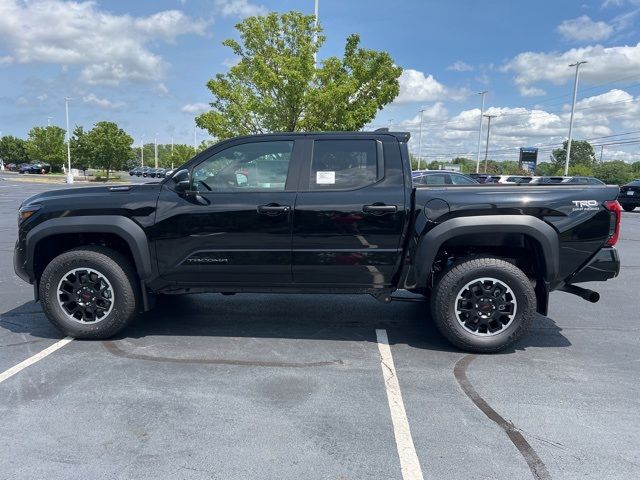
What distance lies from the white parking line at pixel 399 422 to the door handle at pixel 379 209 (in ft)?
4.17

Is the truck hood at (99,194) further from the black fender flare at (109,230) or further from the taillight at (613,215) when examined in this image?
the taillight at (613,215)

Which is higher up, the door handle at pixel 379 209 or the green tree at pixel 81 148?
the green tree at pixel 81 148

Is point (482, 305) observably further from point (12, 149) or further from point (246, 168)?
point (12, 149)

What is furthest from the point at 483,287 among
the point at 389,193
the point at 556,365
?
the point at 389,193

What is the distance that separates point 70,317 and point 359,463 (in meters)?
3.16

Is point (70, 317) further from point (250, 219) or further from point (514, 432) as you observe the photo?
point (514, 432)

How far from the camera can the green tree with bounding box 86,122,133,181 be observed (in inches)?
1861

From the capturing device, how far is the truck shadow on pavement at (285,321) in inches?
188

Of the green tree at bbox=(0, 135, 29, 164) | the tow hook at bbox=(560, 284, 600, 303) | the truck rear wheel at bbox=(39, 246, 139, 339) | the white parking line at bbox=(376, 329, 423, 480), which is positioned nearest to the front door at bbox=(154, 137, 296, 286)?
the truck rear wheel at bbox=(39, 246, 139, 339)

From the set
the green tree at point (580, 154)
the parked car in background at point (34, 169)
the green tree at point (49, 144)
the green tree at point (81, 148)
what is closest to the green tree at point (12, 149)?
the parked car in background at point (34, 169)

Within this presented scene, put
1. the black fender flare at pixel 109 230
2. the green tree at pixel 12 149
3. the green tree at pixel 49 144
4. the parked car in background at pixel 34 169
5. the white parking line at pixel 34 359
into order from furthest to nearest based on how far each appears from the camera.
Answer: the green tree at pixel 12 149 → the parked car in background at pixel 34 169 → the green tree at pixel 49 144 → the black fender flare at pixel 109 230 → the white parking line at pixel 34 359

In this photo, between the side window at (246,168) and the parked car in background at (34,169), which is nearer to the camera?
the side window at (246,168)

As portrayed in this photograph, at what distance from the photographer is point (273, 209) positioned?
4.27 metres

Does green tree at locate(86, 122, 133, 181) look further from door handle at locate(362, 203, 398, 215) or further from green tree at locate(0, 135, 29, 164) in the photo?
door handle at locate(362, 203, 398, 215)
